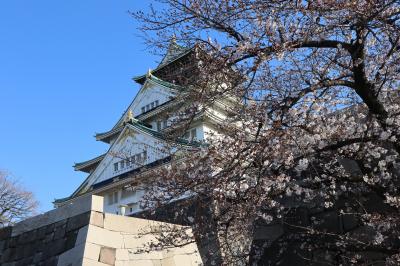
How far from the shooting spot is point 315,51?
15.9 feet

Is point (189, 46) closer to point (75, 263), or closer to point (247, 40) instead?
point (247, 40)

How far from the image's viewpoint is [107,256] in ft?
17.7

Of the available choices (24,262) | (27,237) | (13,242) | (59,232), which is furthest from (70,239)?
(13,242)

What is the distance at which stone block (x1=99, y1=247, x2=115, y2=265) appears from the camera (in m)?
5.33

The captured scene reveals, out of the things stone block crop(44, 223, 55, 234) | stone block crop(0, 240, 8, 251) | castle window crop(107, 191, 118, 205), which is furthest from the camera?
castle window crop(107, 191, 118, 205)

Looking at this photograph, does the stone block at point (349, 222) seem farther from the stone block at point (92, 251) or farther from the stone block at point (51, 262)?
the stone block at point (51, 262)

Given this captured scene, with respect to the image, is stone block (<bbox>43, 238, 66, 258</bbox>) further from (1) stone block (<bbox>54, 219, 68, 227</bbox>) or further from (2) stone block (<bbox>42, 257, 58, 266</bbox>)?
(1) stone block (<bbox>54, 219, 68, 227</bbox>)

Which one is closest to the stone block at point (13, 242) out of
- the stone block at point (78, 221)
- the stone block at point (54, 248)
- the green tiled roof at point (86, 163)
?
the stone block at point (54, 248)

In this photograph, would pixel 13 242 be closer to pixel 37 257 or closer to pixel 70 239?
pixel 37 257

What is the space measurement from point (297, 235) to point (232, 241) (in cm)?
82

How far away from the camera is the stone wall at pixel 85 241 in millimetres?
5383

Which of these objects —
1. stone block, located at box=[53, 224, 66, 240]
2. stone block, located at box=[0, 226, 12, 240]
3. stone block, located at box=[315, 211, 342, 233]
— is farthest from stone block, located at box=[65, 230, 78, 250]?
stone block, located at box=[315, 211, 342, 233]

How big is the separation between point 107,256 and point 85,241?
1.12ft

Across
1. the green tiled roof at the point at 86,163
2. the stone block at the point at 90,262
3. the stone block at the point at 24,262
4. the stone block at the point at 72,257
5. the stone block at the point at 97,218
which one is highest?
the green tiled roof at the point at 86,163
